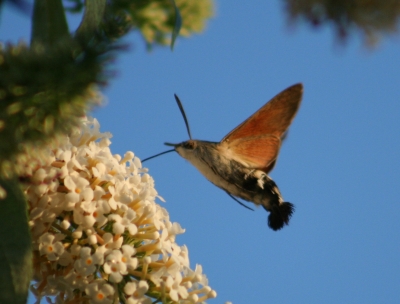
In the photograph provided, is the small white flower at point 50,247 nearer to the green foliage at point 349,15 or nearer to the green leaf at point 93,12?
the green leaf at point 93,12

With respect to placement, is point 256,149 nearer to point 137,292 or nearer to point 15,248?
point 137,292

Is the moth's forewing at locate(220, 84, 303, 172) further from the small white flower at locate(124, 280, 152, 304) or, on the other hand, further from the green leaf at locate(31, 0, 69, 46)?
the green leaf at locate(31, 0, 69, 46)

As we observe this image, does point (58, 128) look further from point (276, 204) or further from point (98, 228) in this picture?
point (276, 204)

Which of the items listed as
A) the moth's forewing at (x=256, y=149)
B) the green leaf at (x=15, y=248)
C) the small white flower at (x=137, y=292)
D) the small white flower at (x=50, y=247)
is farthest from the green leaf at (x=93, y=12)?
the moth's forewing at (x=256, y=149)

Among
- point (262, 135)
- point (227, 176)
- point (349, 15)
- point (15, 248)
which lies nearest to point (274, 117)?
point (262, 135)

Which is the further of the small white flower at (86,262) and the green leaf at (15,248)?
the small white flower at (86,262)

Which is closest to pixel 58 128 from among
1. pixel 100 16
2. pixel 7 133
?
pixel 7 133

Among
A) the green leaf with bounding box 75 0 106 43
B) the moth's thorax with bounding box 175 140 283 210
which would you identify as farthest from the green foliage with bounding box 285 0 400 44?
the green leaf with bounding box 75 0 106 43
